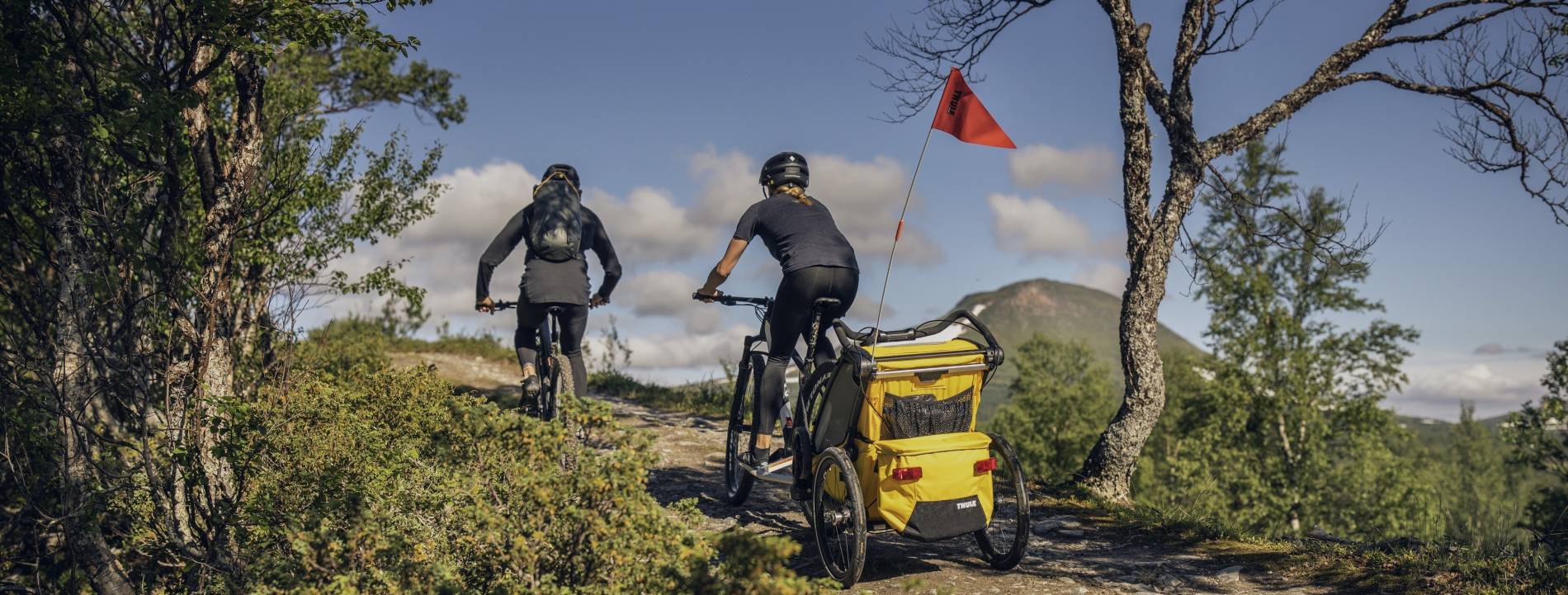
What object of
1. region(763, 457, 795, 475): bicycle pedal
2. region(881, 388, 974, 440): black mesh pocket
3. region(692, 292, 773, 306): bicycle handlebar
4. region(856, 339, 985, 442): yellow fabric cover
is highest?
region(692, 292, 773, 306): bicycle handlebar

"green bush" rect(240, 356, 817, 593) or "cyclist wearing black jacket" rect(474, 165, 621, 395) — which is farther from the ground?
"cyclist wearing black jacket" rect(474, 165, 621, 395)

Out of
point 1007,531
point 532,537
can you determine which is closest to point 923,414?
point 1007,531

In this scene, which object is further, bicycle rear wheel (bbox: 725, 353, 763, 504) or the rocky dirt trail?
bicycle rear wheel (bbox: 725, 353, 763, 504)

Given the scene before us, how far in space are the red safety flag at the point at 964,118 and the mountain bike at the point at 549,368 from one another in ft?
12.0

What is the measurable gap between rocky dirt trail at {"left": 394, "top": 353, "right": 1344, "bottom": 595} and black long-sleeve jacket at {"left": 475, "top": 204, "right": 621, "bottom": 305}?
4.53 feet

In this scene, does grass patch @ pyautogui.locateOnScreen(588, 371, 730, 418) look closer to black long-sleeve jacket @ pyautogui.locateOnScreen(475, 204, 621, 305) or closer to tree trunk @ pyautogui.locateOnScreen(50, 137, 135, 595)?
black long-sleeve jacket @ pyautogui.locateOnScreen(475, 204, 621, 305)

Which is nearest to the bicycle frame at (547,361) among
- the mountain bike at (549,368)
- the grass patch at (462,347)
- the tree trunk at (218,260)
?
the mountain bike at (549,368)

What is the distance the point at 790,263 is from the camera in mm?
6234

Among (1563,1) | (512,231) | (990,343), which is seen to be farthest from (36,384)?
(1563,1)

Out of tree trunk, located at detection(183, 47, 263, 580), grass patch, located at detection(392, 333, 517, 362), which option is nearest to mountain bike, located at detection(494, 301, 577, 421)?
tree trunk, located at detection(183, 47, 263, 580)

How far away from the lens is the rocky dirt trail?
572 centimetres

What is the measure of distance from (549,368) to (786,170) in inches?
118

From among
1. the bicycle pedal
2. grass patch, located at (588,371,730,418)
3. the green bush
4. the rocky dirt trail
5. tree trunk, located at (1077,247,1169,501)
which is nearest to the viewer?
the green bush

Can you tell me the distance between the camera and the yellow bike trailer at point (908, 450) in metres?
5.32
